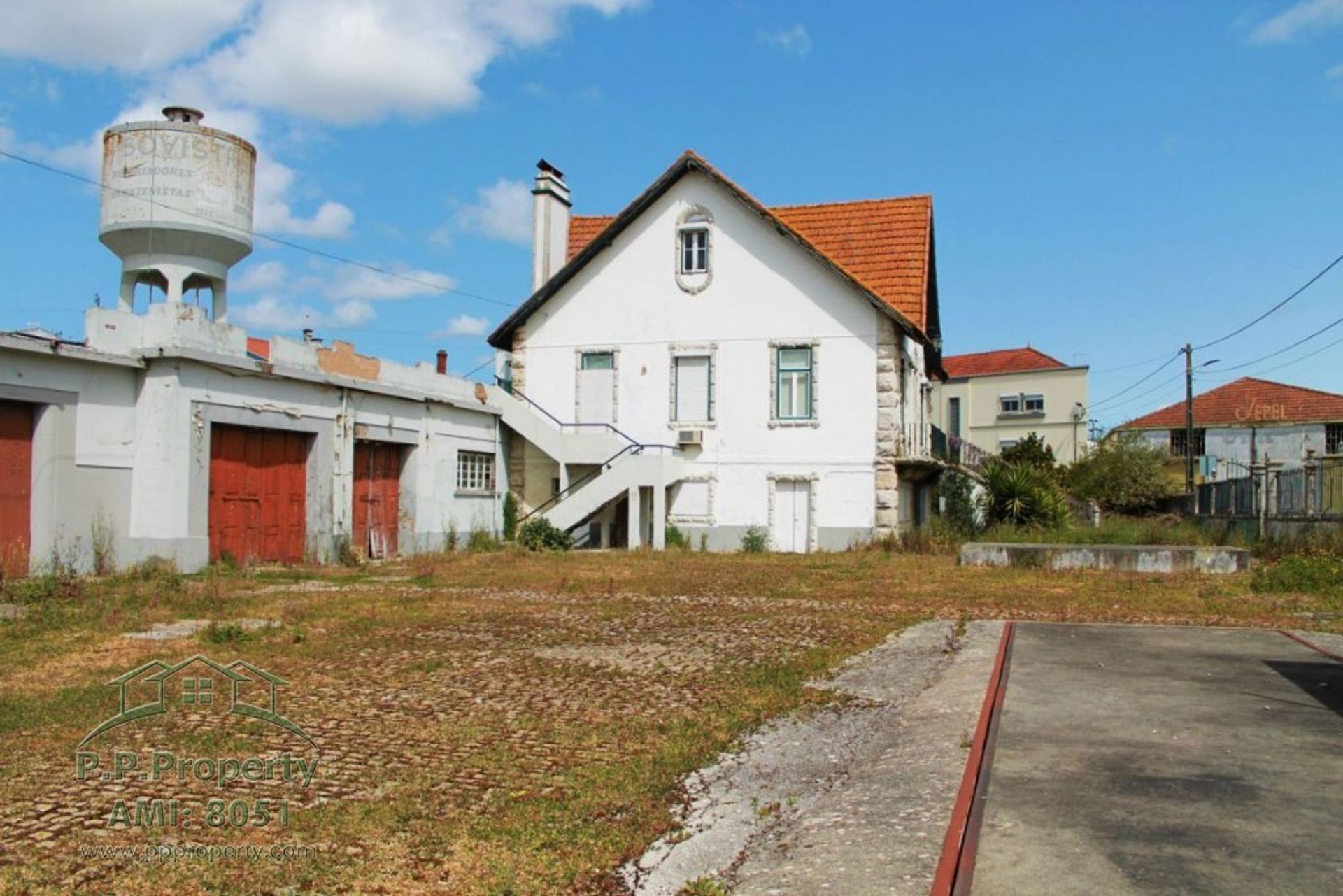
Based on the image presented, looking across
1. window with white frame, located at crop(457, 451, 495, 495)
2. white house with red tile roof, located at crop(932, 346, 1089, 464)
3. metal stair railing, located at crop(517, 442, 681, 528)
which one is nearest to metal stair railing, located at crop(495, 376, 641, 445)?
metal stair railing, located at crop(517, 442, 681, 528)

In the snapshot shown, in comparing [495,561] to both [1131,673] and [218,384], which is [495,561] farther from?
[1131,673]

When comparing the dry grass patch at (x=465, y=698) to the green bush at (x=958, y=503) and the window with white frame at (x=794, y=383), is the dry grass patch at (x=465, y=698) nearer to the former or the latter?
the window with white frame at (x=794, y=383)

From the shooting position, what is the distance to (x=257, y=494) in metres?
19.5

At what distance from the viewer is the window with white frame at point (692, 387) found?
27.5 metres

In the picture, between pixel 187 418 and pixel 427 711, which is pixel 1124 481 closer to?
pixel 187 418

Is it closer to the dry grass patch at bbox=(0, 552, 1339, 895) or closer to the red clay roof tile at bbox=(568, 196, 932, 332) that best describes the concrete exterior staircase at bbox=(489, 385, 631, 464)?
the red clay roof tile at bbox=(568, 196, 932, 332)

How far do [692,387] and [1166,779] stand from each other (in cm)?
2253

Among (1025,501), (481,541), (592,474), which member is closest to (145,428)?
(481,541)

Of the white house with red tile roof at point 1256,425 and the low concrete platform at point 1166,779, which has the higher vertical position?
the white house with red tile roof at point 1256,425

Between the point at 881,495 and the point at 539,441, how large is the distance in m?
8.63

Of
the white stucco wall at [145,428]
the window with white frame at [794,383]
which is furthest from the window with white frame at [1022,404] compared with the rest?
the white stucco wall at [145,428]

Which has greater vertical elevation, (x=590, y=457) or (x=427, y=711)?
(x=590, y=457)

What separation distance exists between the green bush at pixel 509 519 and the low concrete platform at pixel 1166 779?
65.3 feet

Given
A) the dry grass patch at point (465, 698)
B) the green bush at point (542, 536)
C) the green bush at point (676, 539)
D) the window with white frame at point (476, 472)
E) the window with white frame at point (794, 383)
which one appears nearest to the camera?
the dry grass patch at point (465, 698)
